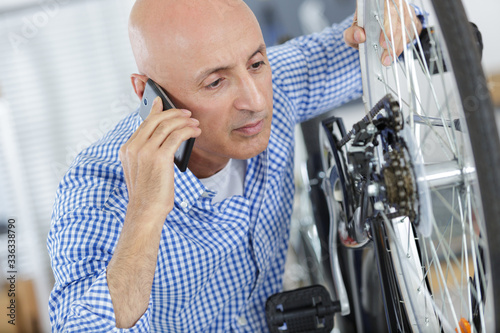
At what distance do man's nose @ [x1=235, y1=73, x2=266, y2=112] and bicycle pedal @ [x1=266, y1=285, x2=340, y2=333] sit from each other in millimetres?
317

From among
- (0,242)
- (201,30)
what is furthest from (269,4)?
(0,242)

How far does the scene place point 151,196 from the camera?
71cm

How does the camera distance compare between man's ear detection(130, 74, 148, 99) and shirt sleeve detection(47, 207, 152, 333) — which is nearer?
shirt sleeve detection(47, 207, 152, 333)

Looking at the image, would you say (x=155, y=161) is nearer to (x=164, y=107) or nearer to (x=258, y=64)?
(x=164, y=107)

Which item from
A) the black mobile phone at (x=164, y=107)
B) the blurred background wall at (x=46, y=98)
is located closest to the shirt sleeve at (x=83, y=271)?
the black mobile phone at (x=164, y=107)

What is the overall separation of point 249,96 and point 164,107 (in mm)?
136

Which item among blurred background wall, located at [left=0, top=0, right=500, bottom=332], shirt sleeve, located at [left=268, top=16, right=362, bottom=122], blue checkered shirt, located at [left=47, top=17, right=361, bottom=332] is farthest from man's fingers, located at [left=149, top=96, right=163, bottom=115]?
blurred background wall, located at [left=0, top=0, right=500, bottom=332]

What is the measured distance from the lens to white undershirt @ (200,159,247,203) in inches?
38.2

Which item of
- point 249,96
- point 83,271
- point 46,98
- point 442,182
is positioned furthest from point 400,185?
point 46,98

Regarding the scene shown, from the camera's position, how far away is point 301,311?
0.87 metres

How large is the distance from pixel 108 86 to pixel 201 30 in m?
1.60

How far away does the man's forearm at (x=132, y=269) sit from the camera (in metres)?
0.69

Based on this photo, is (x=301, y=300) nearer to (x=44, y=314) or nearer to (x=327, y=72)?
(x=327, y=72)

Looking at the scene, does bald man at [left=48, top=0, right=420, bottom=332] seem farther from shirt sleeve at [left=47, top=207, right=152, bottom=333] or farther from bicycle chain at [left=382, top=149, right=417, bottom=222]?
bicycle chain at [left=382, top=149, right=417, bottom=222]
